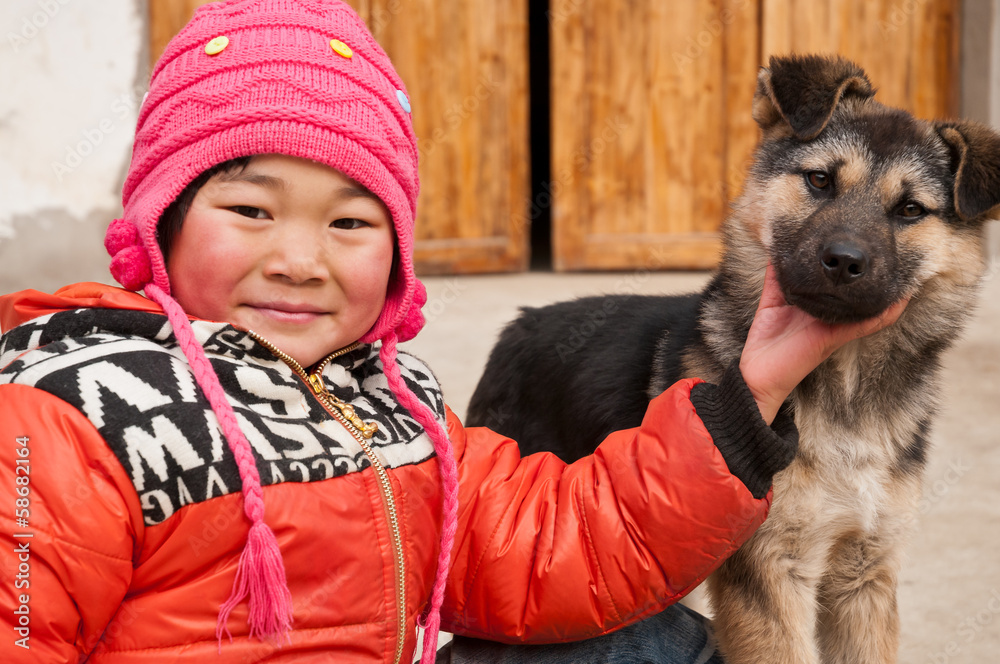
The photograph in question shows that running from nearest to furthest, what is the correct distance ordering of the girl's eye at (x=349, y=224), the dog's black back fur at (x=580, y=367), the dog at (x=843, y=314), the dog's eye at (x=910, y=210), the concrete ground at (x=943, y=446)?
the girl's eye at (x=349, y=224) < the dog at (x=843, y=314) < the dog's eye at (x=910, y=210) < the dog's black back fur at (x=580, y=367) < the concrete ground at (x=943, y=446)

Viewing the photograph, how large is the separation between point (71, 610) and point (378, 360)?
2.68ft

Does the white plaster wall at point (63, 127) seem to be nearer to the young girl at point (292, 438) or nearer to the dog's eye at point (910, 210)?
the young girl at point (292, 438)

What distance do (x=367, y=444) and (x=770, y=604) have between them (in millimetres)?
1111

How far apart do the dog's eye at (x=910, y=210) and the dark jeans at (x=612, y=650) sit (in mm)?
1176

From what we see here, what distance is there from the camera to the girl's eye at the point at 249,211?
163 cm

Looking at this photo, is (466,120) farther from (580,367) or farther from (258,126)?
(258,126)

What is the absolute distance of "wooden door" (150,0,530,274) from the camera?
21.4 feet

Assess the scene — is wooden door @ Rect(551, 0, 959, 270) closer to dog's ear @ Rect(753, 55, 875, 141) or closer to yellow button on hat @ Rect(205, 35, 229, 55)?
dog's ear @ Rect(753, 55, 875, 141)

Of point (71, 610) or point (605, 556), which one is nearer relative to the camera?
point (71, 610)

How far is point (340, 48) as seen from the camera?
171cm

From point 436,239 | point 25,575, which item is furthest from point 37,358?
point 436,239

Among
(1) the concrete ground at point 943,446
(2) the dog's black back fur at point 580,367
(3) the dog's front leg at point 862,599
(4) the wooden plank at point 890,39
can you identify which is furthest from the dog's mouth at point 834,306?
(4) the wooden plank at point 890,39

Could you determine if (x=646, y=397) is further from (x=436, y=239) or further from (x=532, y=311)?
(x=436, y=239)

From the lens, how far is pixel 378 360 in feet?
6.46
